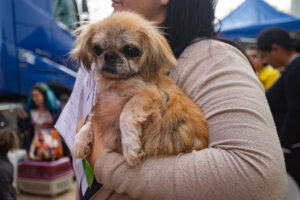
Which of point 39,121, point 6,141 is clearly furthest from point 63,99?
point 6,141

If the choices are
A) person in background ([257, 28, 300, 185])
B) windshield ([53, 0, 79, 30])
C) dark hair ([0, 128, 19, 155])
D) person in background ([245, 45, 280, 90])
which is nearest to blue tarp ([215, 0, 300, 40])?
person in background ([245, 45, 280, 90])

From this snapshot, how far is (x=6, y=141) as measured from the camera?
3.92m

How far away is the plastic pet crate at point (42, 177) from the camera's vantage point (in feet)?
17.0

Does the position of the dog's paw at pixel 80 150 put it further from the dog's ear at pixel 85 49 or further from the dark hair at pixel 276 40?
the dark hair at pixel 276 40

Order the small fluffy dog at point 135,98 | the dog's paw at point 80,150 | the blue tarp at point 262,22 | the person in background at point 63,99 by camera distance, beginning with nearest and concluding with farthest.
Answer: the small fluffy dog at point 135,98 → the dog's paw at point 80,150 → the blue tarp at point 262,22 → the person in background at point 63,99

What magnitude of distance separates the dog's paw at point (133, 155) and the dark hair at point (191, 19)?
0.52 meters

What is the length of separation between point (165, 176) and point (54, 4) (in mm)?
Result: 6432

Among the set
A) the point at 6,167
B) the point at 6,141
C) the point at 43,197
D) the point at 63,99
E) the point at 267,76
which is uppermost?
the point at 267,76

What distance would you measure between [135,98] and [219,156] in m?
0.46

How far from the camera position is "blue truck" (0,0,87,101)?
16.3 ft

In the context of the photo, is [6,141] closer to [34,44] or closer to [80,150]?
[34,44]

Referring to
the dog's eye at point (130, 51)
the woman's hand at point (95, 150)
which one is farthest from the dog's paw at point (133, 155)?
the dog's eye at point (130, 51)

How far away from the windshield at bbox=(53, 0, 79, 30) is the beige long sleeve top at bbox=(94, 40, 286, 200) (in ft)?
20.3

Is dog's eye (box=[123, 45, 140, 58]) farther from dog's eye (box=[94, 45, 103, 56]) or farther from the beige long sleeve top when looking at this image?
the beige long sleeve top
